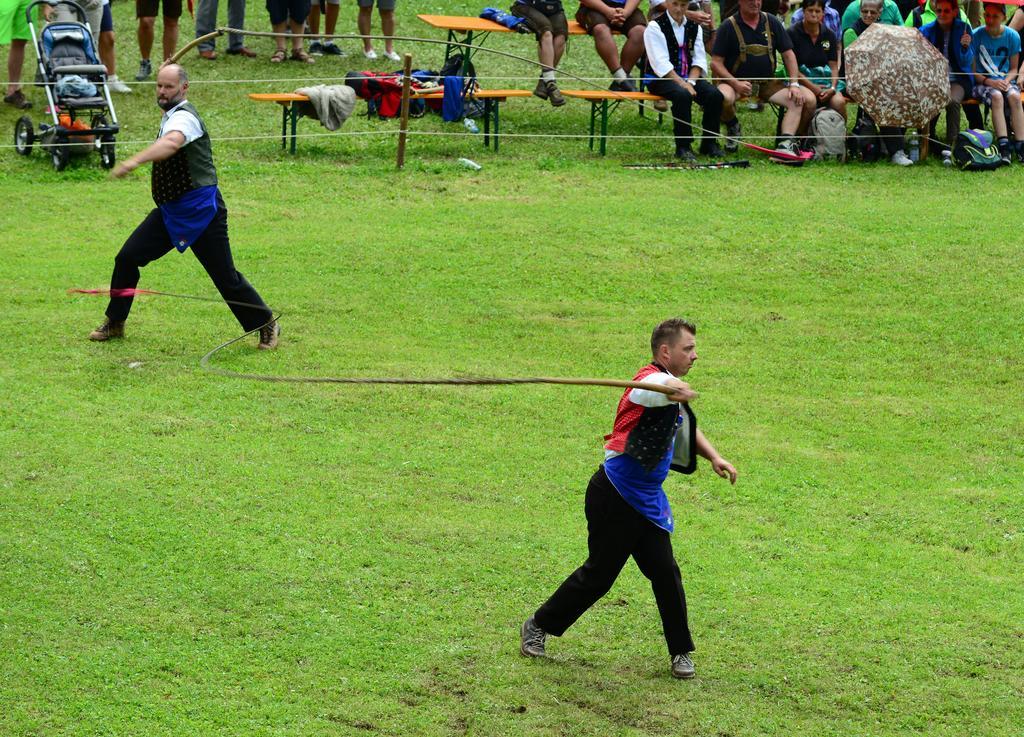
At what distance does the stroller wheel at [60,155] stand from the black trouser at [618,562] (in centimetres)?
981

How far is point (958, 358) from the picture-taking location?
10.2m

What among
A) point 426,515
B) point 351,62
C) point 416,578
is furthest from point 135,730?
point 351,62

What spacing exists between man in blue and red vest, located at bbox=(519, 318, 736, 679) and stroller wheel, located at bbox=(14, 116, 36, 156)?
10232 mm

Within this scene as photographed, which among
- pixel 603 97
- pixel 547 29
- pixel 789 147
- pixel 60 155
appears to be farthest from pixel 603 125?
pixel 60 155

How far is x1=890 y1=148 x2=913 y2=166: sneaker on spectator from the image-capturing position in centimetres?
1555

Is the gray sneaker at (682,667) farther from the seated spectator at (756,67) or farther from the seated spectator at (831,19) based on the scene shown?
the seated spectator at (831,19)

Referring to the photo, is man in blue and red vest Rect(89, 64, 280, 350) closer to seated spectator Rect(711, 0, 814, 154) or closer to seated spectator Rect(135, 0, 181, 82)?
seated spectator Rect(135, 0, 181, 82)

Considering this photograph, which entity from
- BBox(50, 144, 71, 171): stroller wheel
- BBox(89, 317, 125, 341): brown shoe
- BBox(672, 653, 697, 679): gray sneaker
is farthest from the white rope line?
BBox(672, 653, 697, 679): gray sneaker

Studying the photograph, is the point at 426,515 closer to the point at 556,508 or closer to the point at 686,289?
the point at 556,508

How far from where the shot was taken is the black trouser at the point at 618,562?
5.69m

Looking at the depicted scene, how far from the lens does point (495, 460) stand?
806cm

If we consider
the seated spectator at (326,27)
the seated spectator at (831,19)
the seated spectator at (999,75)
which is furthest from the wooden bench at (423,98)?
the seated spectator at (999,75)

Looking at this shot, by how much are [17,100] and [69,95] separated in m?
2.13

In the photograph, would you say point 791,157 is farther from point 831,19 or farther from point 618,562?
point 618,562
